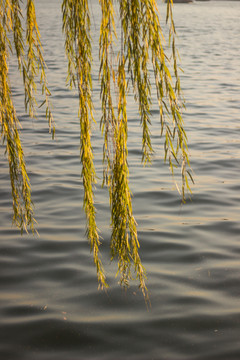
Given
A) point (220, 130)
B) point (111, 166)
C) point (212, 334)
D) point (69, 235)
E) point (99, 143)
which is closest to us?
point (111, 166)

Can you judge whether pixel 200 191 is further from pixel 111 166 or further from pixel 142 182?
pixel 111 166

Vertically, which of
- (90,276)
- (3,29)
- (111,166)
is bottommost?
(90,276)

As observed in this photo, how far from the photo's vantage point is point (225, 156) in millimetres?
7352

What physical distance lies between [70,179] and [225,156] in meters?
2.39

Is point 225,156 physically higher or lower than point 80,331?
lower

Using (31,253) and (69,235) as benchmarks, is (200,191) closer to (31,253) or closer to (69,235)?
(69,235)

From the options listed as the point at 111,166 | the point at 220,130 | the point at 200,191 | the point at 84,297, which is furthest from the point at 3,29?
the point at 220,130

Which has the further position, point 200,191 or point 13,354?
point 200,191

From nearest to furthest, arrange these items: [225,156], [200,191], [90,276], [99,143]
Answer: [90,276]
[200,191]
[225,156]
[99,143]

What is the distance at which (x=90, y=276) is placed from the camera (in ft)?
12.8

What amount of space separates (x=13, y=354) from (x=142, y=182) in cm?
349

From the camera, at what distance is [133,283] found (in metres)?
3.77

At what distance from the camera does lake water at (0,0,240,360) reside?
3.09 m

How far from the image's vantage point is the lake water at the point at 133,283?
3090 mm
